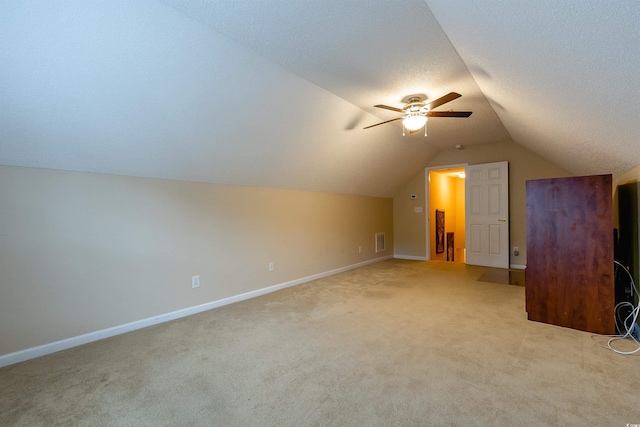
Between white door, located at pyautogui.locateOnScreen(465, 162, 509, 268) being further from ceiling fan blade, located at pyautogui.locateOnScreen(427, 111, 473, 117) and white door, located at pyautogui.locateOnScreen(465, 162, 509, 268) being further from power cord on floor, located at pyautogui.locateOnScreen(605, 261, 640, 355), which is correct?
ceiling fan blade, located at pyautogui.locateOnScreen(427, 111, 473, 117)

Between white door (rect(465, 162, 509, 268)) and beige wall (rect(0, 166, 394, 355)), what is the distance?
3900 mm

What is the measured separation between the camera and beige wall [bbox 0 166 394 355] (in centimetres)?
229

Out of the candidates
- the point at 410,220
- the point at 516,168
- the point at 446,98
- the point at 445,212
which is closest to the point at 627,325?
the point at 446,98

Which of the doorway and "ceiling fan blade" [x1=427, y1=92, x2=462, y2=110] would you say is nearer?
"ceiling fan blade" [x1=427, y1=92, x2=462, y2=110]

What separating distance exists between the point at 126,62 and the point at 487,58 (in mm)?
2597

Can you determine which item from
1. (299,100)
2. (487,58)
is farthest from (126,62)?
(487,58)

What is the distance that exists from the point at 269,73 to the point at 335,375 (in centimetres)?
253

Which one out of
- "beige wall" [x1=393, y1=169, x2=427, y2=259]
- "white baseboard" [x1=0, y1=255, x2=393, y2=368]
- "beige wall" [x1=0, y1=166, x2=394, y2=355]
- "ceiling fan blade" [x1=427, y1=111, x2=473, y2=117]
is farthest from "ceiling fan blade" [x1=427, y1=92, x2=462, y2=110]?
"beige wall" [x1=393, y1=169, x2=427, y2=259]

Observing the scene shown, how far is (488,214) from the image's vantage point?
5781 millimetres

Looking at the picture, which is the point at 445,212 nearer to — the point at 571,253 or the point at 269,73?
the point at 571,253

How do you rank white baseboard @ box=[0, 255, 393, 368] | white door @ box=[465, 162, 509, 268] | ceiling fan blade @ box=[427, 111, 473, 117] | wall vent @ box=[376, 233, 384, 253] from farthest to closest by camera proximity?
wall vent @ box=[376, 233, 384, 253]
white door @ box=[465, 162, 509, 268]
ceiling fan blade @ box=[427, 111, 473, 117]
white baseboard @ box=[0, 255, 393, 368]

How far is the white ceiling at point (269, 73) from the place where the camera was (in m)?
1.54

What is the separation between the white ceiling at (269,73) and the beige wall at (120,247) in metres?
0.22

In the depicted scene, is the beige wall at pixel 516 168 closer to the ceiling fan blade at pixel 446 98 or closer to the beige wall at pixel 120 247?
the ceiling fan blade at pixel 446 98
